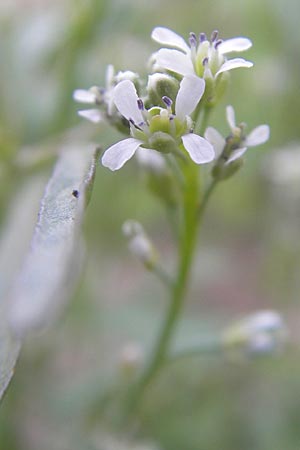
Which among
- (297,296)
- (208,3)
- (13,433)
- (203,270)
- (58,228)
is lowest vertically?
(297,296)

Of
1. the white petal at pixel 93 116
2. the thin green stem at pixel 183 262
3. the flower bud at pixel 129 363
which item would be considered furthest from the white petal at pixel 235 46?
the flower bud at pixel 129 363

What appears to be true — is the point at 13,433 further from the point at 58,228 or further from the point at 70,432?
the point at 58,228

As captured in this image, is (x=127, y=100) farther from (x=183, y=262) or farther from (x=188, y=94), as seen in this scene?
(x=183, y=262)

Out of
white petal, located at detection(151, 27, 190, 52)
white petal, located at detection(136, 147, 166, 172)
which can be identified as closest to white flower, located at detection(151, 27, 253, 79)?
white petal, located at detection(151, 27, 190, 52)

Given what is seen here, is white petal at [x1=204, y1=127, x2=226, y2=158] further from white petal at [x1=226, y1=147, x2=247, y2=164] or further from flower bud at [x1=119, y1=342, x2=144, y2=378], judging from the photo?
flower bud at [x1=119, y1=342, x2=144, y2=378]

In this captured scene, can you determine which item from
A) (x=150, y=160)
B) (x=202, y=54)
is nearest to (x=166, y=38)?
(x=202, y=54)

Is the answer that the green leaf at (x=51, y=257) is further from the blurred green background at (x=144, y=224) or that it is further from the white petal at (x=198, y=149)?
the blurred green background at (x=144, y=224)

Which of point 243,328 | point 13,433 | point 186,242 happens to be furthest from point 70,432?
point 186,242
